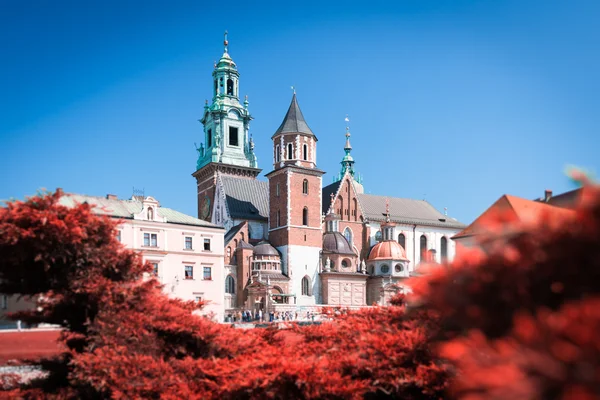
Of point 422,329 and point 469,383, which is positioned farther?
point 422,329

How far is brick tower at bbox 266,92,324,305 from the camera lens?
181 ft

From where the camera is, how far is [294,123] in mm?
60031

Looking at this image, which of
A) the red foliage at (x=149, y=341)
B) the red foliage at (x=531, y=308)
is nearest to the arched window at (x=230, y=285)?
the red foliage at (x=149, y=341)

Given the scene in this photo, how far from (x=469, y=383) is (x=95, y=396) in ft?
29.6

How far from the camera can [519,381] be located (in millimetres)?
3285

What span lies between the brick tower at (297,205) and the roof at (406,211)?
1144 cm

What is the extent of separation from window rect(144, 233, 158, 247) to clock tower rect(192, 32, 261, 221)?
27063mm

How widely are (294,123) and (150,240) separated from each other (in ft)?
89.7

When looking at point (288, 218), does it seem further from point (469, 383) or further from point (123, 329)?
point (469, 383)

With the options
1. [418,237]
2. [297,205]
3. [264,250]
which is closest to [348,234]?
[297,205]

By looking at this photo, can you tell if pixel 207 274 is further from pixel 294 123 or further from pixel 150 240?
pixel 294 123

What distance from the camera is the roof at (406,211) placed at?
69.4 m

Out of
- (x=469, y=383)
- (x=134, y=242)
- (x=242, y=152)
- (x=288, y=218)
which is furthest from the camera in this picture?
(x=242, y=152)

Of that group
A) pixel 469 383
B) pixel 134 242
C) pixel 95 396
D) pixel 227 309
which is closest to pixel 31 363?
pixel 95 396
